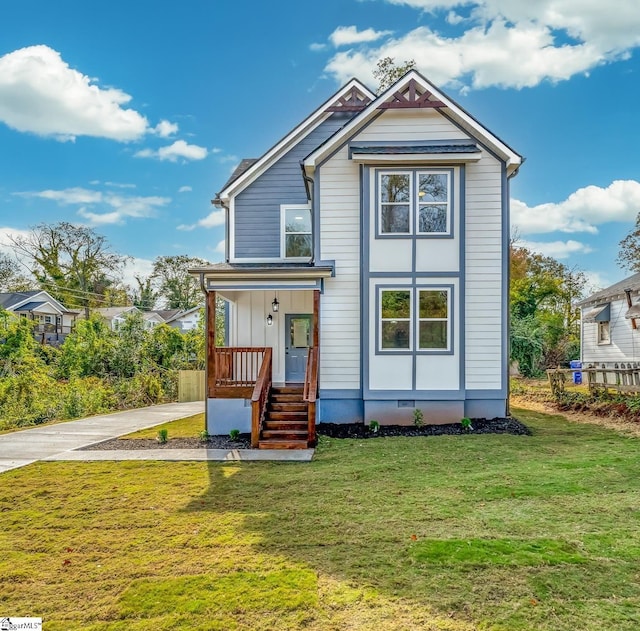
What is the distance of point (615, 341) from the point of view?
19.8 m

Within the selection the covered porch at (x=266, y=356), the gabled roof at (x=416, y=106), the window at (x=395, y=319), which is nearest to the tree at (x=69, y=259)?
the covered porch at (x=266, y=356)

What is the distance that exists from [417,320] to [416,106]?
15.9 feet

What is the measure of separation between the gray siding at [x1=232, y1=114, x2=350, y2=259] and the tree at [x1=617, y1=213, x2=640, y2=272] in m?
25.7

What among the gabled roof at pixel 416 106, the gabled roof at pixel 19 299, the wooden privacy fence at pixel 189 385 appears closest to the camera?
the gabled roof at pixel 416 106

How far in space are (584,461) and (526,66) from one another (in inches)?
526

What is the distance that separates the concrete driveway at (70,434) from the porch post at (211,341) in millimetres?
2431

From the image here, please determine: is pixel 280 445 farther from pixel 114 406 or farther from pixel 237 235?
pixel 114 406

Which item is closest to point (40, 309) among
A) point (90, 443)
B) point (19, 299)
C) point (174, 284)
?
point (19, 299)

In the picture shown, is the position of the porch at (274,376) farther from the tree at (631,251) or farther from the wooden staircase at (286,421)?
the tree at (631,251)

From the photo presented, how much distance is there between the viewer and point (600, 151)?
21.8 m

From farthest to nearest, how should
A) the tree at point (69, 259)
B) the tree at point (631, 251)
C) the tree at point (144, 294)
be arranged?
the tree at point (144, 294)
the tree at point (69, 259)
the tree at point (631, 251)

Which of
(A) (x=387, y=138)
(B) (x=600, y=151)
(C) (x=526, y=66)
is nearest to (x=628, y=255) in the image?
(B) (x=600, y=151)

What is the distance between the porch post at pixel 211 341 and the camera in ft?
33.9

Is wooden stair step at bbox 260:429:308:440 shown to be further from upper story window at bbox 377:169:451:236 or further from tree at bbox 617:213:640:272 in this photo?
tree at bbox 617:213:640:272
